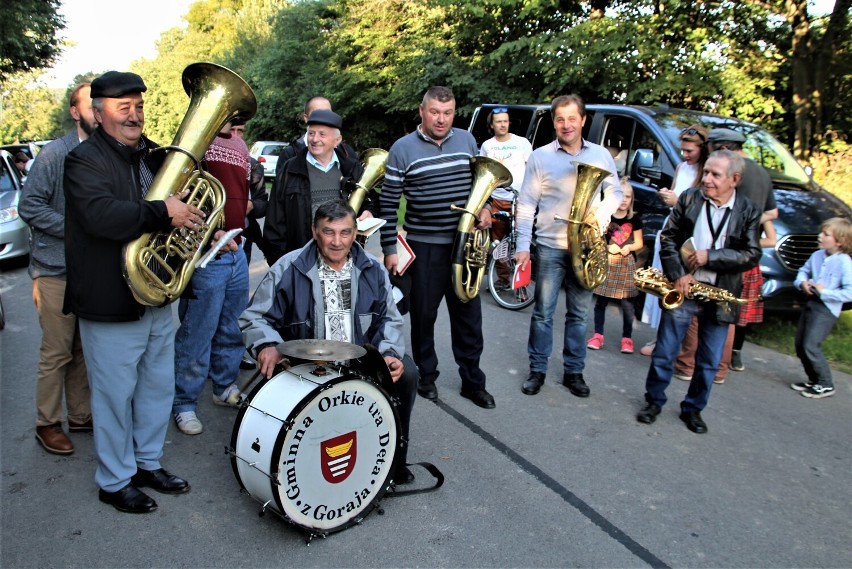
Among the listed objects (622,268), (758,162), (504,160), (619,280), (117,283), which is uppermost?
(758,162)

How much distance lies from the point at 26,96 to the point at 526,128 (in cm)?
6088

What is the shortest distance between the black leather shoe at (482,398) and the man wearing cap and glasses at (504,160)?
2900 millimetres

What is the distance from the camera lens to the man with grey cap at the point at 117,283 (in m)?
2.83

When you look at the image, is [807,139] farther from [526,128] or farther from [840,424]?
[840,424]

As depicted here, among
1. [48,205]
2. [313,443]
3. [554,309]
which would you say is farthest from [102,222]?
[554,309]

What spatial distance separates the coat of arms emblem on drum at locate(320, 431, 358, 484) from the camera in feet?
9.09

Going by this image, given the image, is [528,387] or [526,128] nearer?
[528,387]

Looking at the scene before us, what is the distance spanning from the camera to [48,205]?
11.6 ft

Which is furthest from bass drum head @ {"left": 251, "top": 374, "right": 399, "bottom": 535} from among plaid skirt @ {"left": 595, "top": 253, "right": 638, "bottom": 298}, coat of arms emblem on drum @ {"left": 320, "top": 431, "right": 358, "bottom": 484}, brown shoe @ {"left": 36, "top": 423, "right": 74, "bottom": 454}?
plaid skirt @ {"left": 595, "top": 253, "right": 638, "bottom": 298}

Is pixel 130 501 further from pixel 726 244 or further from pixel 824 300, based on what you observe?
pixel 824 300

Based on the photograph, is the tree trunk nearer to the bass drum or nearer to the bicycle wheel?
the bicycle wheel

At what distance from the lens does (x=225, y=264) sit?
4.02 meters

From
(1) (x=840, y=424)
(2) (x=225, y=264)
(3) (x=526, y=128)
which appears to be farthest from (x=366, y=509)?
(3) (x=526, y=128)

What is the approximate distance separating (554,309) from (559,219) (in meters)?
0.71
